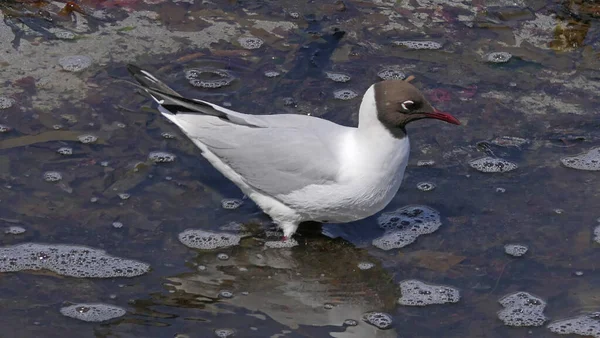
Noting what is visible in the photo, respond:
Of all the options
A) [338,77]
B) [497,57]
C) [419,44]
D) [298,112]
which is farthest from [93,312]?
[497,57]

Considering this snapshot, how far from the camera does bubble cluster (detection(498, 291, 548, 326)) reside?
15.2 ft

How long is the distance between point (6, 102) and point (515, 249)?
308cm

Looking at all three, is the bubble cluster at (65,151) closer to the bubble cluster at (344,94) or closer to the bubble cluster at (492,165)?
the bubble cluster at (344,94)

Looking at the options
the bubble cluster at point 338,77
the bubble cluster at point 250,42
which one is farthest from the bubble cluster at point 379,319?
the bubble cluster at point 250,42

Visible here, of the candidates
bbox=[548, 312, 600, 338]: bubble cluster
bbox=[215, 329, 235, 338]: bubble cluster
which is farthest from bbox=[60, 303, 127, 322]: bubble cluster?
bbox=[548, 312, 600, 338]: bubble cluster

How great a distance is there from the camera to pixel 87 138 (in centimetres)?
574

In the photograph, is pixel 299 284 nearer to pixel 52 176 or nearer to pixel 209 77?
pixel 52 176

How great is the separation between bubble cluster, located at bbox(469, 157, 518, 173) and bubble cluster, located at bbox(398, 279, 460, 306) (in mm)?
1094

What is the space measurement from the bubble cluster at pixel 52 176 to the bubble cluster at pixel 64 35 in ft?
4.92

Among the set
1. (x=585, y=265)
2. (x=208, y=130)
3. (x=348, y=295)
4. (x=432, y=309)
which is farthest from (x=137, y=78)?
(x=585, y=265)

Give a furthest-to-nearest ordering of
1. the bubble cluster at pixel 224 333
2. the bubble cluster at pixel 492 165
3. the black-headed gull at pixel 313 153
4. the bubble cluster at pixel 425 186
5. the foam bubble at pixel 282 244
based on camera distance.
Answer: the bubble cluster at pixel 492 165
the bubble cluster at pixel 425 186
the foam bubble at pixel 282 244
the black-headed gull at pixel 313 153
the bubble cluster at pixel 224 333

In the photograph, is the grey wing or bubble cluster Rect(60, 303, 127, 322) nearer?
bubble cluster Rect(60, 303, 127, 322)

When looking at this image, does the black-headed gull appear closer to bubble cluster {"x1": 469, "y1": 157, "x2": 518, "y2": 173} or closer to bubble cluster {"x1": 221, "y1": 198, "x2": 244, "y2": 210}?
bubble cluster {"x1": 221, "y1": 198, "x2": 244, "y2": 210}

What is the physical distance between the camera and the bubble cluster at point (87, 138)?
5.72m
